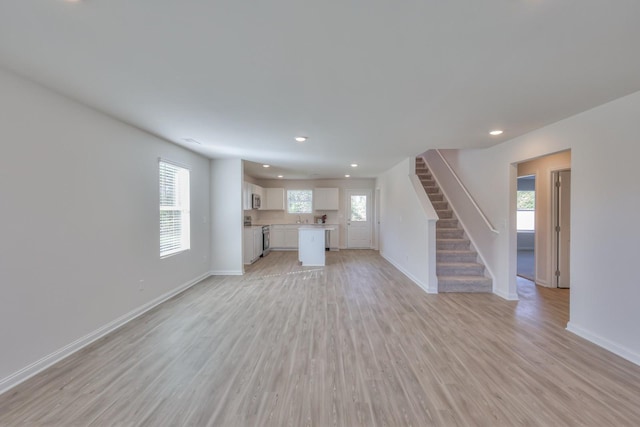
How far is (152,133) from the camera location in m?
3.54

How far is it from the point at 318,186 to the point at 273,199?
5.20ft

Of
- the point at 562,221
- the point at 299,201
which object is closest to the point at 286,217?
the point at 299,201

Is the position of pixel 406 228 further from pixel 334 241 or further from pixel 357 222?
pixel 334 241

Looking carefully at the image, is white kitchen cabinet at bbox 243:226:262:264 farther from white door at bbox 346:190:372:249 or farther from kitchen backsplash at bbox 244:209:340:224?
white door at bbox 346:190:372:249

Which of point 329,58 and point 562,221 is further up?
point 329,58

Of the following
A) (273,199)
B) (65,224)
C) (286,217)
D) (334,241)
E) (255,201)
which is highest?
(273,199)

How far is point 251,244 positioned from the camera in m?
6.79

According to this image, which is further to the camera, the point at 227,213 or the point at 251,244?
the point at 251,244

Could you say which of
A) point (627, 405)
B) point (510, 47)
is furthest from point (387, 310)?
point (510, 47)

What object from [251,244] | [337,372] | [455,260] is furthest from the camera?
[251,244]

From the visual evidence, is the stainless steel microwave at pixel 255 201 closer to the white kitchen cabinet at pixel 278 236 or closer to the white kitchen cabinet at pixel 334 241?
the white kitchen cabinet at pixel 278 236

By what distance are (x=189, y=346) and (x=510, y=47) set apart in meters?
3.57

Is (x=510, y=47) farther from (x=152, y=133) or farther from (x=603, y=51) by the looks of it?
(x=152, y=133)

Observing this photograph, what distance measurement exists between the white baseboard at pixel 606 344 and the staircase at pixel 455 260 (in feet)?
4.75
